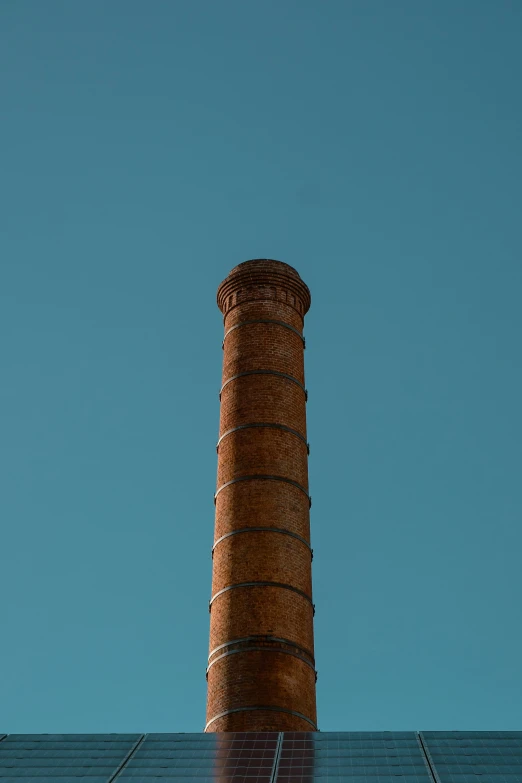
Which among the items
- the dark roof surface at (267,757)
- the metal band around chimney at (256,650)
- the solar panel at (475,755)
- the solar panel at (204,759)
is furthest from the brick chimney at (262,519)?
the solar panel at (475,755)

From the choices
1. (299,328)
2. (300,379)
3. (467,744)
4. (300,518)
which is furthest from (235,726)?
(299,328)

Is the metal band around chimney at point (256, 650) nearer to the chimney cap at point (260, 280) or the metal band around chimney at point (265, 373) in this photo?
the metal band around chimney at point (265, 373)

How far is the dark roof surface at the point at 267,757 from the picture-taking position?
9938 millimetres

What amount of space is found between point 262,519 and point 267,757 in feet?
21.6

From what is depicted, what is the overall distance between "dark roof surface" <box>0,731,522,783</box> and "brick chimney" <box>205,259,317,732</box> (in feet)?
12.6

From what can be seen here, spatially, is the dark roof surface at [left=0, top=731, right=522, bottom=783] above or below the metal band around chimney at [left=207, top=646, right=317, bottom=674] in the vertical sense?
below

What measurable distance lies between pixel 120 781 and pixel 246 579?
637 centimetres

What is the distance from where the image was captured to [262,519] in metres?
16.9

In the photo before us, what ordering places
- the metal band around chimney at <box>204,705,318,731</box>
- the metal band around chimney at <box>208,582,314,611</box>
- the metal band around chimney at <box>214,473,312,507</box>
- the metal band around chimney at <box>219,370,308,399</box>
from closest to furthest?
the metal band around chimney at <box>204,705,318,731</box> < the metal band around chimney at <box>208,582,314,611</box> < the metal band around chimney at <box>214,473,312,507</box> < the metal band around chimney at <box>219,370,308,399</box>

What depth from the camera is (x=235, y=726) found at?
15.0m

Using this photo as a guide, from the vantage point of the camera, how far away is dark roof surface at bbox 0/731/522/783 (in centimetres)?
994

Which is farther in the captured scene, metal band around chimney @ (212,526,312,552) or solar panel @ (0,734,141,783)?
metal band around chimney @ (212,526,312,552)

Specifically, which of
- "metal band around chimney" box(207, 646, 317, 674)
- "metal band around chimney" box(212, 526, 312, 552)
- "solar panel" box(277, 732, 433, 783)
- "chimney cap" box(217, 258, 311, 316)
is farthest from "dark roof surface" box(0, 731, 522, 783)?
"chimney cap" box(217, 258, 311, 316)

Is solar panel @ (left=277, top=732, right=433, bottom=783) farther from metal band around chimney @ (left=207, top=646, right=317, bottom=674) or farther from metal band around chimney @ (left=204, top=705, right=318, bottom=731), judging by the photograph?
metal band around chimney @ (left=207, top=646, right=317, bottom=674)
